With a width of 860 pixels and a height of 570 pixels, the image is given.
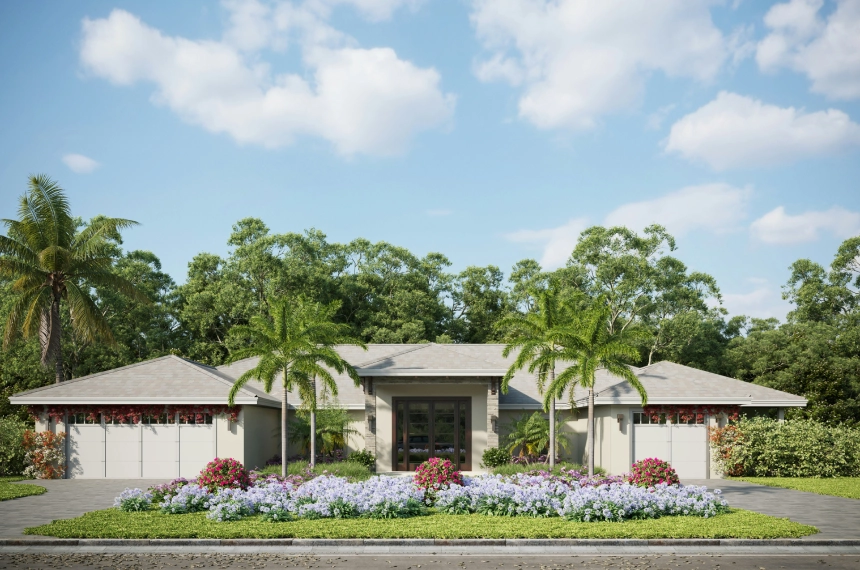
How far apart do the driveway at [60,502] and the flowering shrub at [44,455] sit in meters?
0.81

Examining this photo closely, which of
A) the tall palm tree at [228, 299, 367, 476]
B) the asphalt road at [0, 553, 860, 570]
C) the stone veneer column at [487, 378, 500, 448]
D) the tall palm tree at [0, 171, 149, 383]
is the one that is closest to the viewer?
the asphalt road at [0, 553, 860, 570]

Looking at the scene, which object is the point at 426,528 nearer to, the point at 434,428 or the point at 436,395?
the point at 434,428

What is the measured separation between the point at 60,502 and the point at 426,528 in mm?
10209

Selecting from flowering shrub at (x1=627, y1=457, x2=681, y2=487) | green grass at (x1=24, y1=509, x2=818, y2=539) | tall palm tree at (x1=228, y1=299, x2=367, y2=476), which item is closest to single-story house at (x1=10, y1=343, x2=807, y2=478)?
tall palm tree at (x1=228, y1=299, x2=367, y2=476)

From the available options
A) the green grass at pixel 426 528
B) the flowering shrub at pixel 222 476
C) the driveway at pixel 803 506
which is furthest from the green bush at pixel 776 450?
the flowering shrub at pixel 222 476

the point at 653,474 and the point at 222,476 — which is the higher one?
the point at 222,476

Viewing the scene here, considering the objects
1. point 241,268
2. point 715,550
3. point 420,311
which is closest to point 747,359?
point 420,311

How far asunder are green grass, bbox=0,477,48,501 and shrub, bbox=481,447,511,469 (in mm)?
13506

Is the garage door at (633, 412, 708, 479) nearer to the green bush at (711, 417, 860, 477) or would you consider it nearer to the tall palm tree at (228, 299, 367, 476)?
Answer: the green bush at (711, 417, 860, 477)

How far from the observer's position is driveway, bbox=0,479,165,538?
14742 mm

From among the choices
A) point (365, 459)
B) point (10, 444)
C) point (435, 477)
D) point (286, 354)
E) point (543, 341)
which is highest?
point (543, 341)

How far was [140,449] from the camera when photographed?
84.4 ft

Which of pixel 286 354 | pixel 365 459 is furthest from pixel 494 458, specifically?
pixel 286 354

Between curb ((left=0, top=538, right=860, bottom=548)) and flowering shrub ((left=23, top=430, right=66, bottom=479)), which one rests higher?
curb ((left=0, top=538, right=860, bottom=548))
